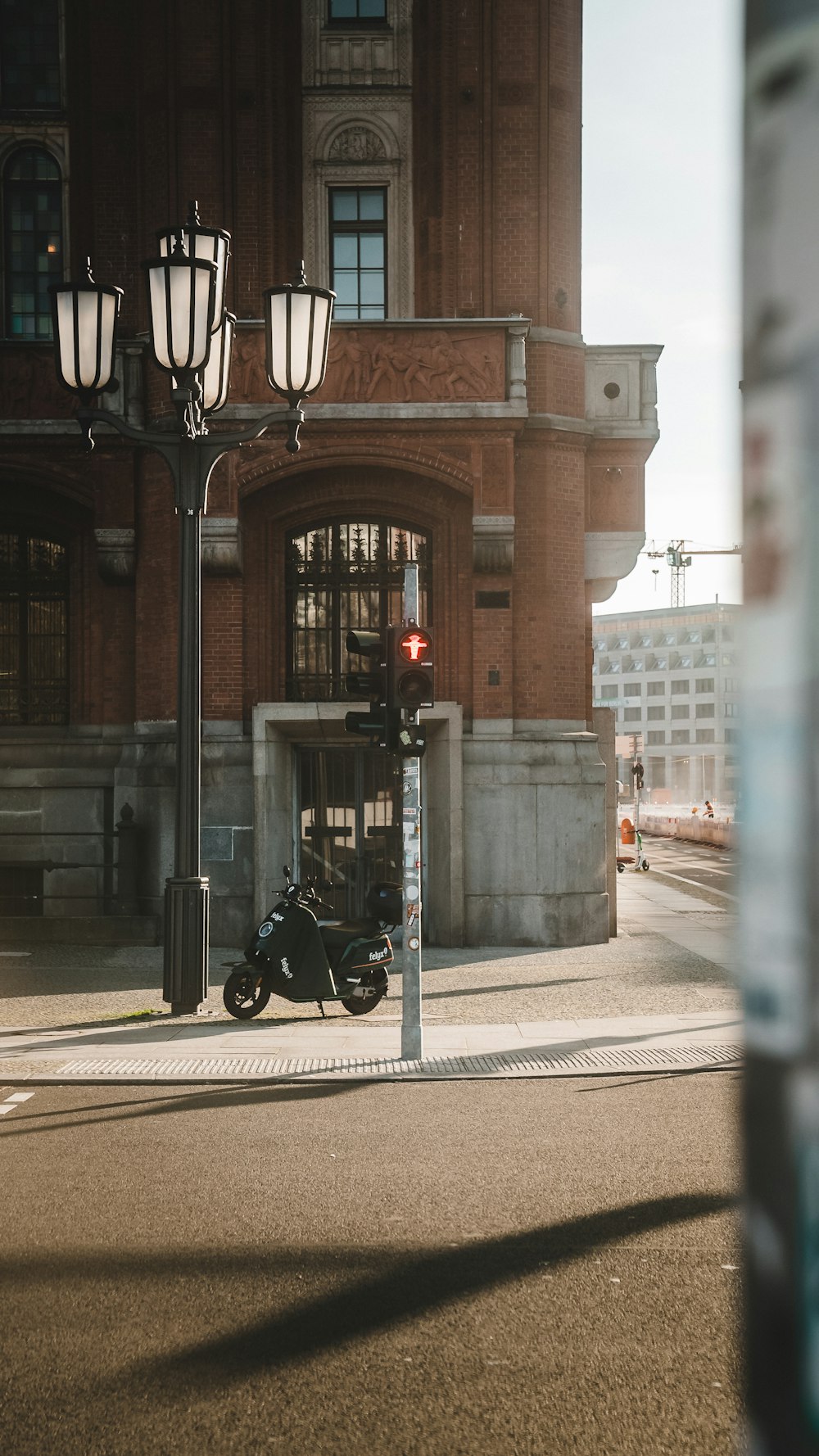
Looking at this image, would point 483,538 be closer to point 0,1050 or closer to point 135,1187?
point 0,1050

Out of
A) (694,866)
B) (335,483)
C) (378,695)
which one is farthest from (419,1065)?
(694,866)

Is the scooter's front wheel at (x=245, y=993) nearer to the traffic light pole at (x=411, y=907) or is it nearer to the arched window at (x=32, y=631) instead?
the traffic light pole at (x=411, y=907)

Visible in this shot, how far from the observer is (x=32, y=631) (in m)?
18.7

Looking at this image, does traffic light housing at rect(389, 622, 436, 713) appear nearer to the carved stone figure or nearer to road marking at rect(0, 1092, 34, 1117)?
road marking at rect(0, 1092, 34, 1117)

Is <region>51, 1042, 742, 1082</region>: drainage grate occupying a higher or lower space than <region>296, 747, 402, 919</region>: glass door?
lower

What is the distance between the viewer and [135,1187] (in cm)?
648

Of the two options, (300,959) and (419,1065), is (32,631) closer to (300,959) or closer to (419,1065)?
(300,959)

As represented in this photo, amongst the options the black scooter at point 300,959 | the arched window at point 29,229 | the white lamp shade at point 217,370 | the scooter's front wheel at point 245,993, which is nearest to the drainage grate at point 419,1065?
the scooter's front wheel at point 245,993

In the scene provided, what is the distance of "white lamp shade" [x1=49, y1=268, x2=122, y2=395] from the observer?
1179cm

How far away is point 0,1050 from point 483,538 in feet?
30.5

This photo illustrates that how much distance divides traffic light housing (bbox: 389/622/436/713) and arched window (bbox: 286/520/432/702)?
799cm

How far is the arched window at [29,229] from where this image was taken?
63.4 feet

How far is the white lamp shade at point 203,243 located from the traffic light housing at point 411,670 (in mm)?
3606

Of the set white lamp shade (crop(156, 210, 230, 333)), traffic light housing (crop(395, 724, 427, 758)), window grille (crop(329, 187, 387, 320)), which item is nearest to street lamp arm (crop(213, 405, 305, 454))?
white lamp shade (crop(156, 210, 230, 333))
